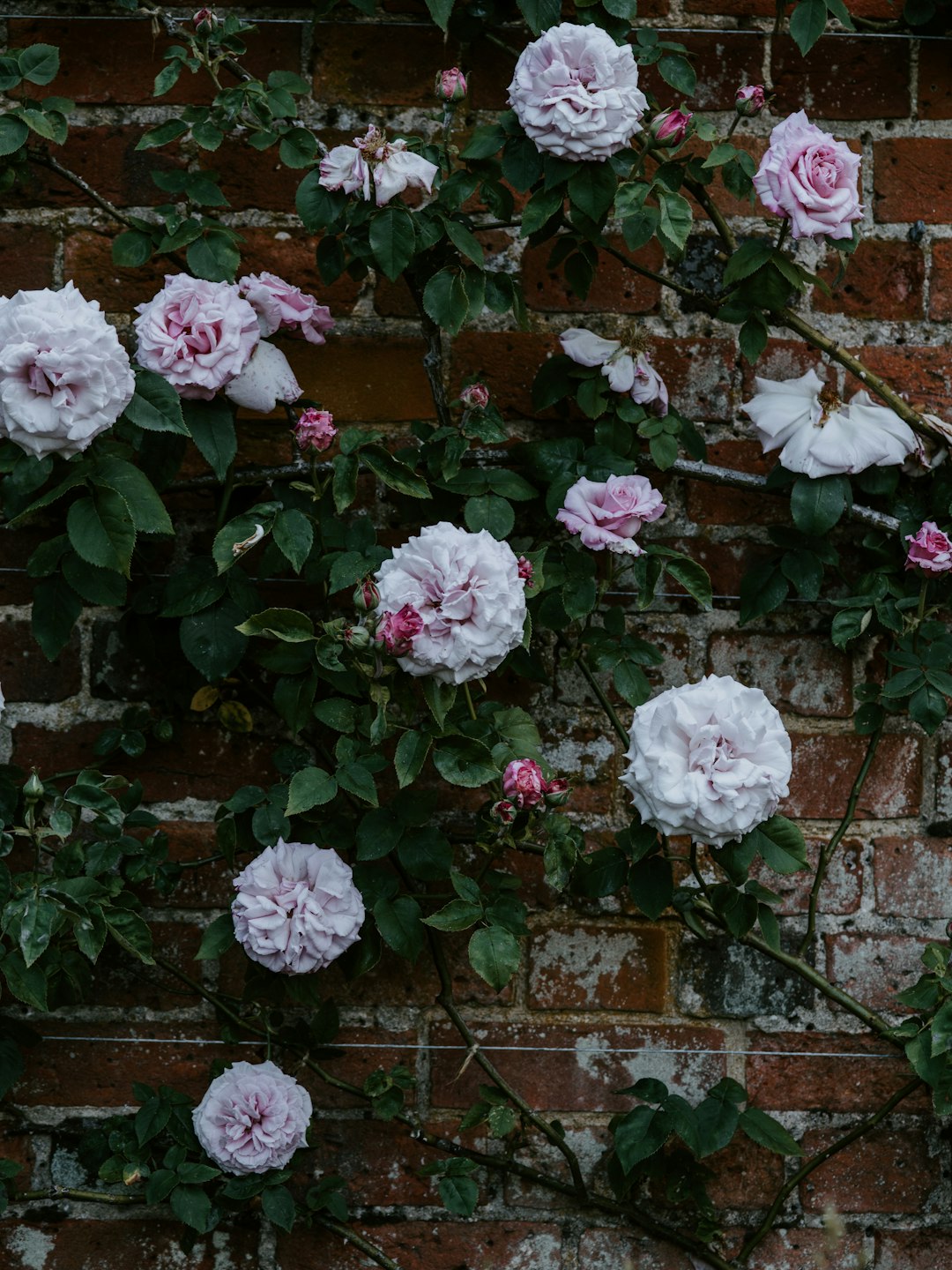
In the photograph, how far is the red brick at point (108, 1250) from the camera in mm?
1292

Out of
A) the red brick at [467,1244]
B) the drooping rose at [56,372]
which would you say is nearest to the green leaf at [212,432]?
the drooping rose at [56,372]

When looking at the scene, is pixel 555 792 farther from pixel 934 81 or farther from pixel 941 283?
pixel 934 81

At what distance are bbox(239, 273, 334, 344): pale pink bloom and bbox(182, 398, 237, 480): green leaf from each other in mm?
104

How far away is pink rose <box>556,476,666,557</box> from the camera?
1210 mm

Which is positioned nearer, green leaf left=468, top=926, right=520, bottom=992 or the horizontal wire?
green leaf left=468, top=926, right=520, bottom=992

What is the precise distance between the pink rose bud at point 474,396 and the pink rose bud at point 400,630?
0.25 m

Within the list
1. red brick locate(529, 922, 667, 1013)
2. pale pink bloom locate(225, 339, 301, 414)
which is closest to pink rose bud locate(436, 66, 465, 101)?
pale pink bloom locate(225, 339, 301, 414)

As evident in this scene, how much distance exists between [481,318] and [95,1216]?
3.32ft

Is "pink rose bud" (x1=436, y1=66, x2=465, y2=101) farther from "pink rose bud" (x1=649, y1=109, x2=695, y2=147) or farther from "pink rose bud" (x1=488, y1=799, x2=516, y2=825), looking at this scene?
"pink rose bud" (x1=488, y1=799, x2=516, y2=825)

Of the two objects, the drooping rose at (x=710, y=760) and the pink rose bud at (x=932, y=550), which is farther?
the pink rose bud at (x=932, y=550)

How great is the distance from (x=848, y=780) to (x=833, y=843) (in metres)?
0.08

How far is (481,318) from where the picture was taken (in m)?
1.34

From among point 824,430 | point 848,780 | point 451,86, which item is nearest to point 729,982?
point 848,780

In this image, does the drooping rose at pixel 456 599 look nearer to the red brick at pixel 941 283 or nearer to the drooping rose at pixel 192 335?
the drooping rose at pixel 192 335
